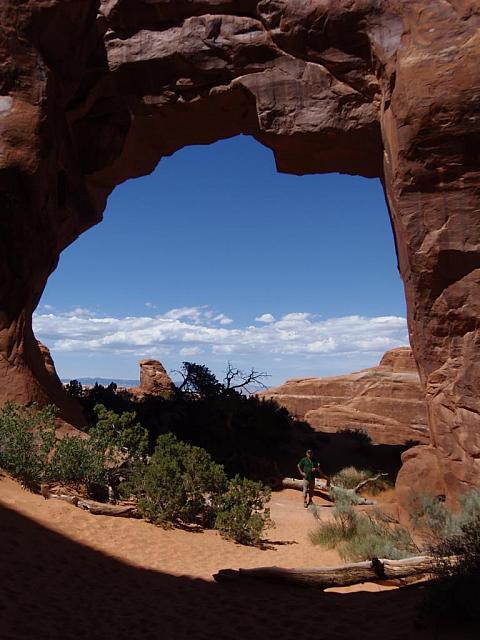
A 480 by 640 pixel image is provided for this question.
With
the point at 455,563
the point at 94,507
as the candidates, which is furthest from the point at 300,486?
the point at 455,563

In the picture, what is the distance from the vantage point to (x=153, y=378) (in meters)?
33.2

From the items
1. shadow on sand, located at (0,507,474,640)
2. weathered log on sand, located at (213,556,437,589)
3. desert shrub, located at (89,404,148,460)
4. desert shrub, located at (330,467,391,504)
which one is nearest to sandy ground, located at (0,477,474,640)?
shadow on sand, located at (0,507,474,640)

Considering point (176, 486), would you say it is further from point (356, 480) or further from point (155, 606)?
point (356, 480)

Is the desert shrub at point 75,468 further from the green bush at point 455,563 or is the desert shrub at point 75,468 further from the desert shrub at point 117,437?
the green bush at point 455,563

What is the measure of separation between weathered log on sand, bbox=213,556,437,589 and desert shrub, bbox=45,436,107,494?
4.42 metres

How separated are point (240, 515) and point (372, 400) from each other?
20244 mm

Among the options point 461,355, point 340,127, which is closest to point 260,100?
point 340,127

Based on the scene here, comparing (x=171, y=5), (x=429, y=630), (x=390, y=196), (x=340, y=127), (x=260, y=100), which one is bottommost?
(x=429, y=630)

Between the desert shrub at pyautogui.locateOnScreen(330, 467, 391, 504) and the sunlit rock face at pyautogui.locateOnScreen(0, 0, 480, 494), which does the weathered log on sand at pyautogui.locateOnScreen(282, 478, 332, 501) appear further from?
the sunlit rock face at pyautogui.locateOnScreen(0, 0, 480, 494)

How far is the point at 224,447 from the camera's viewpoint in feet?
58.5

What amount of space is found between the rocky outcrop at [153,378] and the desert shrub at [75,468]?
21.9 meters

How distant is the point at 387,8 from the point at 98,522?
1142 centimetres

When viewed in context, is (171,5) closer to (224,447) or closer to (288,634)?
(224,447)

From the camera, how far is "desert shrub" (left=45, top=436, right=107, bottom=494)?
9734mm
